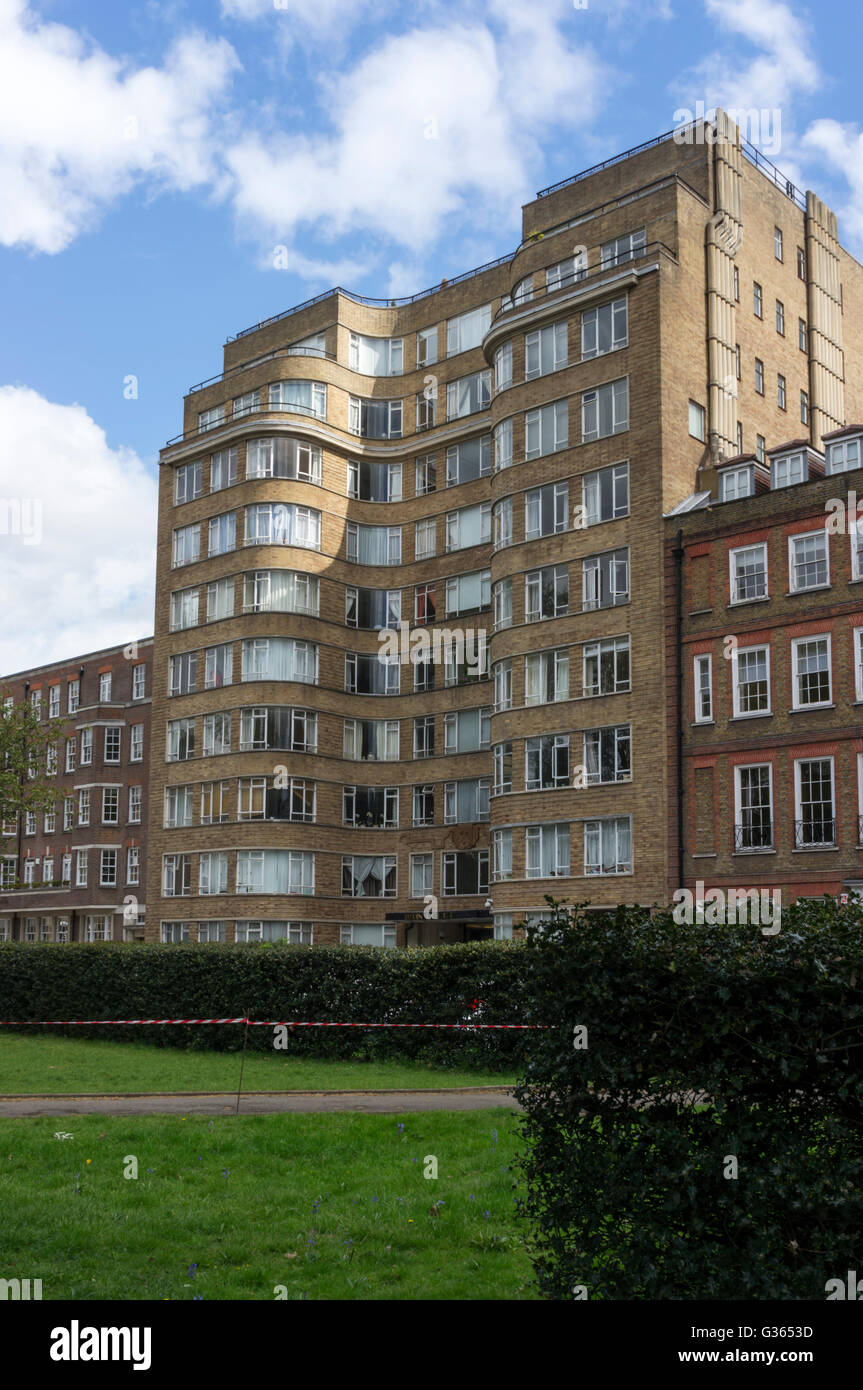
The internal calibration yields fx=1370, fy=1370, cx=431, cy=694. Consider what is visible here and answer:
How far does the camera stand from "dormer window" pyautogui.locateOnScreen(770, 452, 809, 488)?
139ft

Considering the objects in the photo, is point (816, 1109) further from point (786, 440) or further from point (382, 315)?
point (382, 315)

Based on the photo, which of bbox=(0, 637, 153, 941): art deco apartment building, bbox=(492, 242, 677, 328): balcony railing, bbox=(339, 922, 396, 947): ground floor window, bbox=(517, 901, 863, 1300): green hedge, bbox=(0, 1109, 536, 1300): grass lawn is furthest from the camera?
bbox=(0, 637, 153, 941): art deco apartment building

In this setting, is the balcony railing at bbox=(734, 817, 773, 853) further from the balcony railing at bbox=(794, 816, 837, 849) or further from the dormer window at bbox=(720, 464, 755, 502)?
the dormer window at bbox=(720, 464, 755, 502)

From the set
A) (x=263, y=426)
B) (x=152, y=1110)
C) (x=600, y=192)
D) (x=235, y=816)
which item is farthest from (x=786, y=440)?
(x=152, y=1110)

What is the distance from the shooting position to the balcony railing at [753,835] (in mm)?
39062

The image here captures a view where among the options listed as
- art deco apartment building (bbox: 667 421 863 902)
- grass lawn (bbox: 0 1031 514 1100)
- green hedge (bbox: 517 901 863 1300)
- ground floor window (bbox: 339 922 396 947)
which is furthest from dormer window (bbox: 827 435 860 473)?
green hedge (bbox: 517 901 863 1300)

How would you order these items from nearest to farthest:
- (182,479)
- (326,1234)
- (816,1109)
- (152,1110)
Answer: (816,1109) < (326,1234) < (152,1110) < (182,479)

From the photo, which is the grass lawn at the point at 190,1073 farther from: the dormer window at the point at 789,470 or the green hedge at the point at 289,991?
the dormer window at the point at 789,470

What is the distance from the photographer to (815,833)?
38.1 m

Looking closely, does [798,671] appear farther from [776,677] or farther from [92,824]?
[92,824]

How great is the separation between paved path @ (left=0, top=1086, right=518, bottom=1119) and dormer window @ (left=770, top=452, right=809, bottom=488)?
84.6 feet

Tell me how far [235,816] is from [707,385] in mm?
24131
